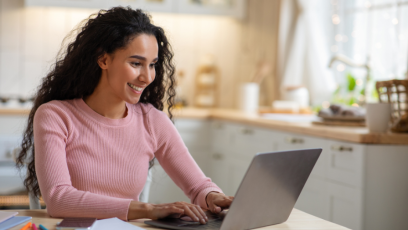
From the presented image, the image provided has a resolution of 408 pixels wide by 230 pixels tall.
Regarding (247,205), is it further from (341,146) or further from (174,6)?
(174,6)

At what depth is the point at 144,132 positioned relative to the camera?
1.49 meters

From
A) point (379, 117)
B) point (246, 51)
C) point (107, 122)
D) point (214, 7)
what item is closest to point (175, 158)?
point (107, 122)

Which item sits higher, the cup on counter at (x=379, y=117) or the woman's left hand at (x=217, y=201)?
the cup on counter at (x=379, y=117)

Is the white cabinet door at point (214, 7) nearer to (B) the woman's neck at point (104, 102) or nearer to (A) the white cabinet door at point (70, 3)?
(A) the white cabinet door at point (70, 3)

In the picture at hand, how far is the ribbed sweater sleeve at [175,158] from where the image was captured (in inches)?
57.5

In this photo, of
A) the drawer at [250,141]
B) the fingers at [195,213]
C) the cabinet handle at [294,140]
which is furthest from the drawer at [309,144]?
the fingers at [195,213]

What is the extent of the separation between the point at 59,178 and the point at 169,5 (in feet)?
8.29

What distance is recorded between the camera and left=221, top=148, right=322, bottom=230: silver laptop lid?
0.94m

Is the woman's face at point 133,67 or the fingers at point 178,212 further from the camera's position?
the woman's face at point 133,67

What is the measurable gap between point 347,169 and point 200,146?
149 centimetres

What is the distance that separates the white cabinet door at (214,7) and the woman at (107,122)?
6.99 feet

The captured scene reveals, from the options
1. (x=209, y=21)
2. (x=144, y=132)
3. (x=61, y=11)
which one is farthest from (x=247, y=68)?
(x=144, y=132)

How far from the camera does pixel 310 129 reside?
2275 mm

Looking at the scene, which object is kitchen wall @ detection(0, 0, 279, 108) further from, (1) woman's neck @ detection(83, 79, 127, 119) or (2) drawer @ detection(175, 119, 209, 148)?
(1) woman's neck @ detection(83, 79, 127, 119)
